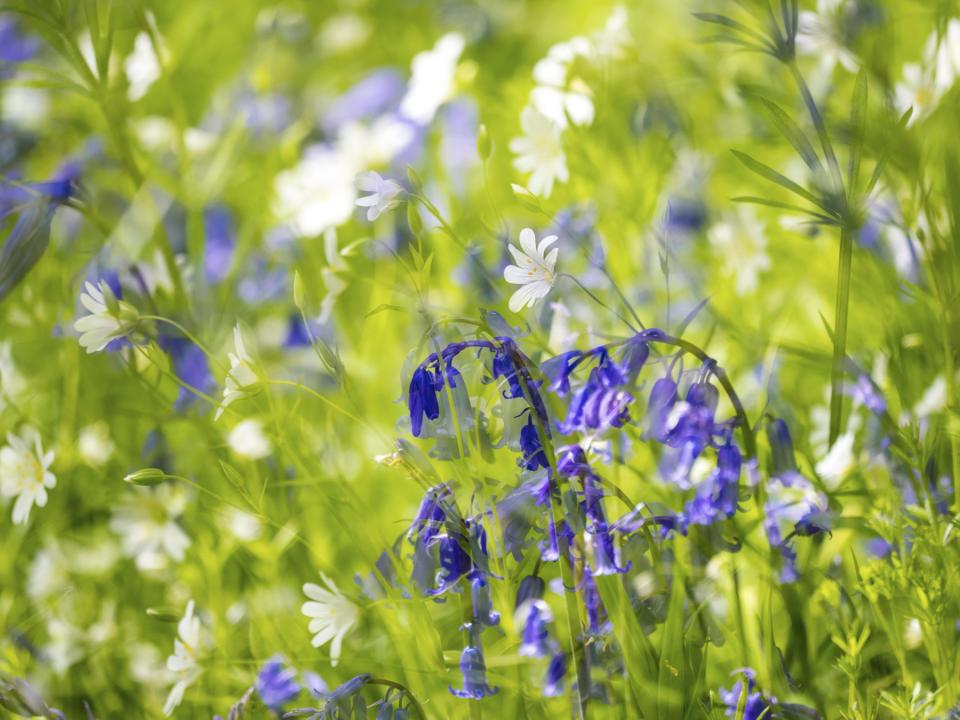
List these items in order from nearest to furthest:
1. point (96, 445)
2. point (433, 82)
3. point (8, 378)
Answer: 1. point (8, 378)
2. point (96, 445)
3. point (433, 82)

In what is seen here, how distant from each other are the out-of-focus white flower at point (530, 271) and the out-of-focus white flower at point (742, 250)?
2.88ft

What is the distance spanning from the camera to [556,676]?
836mm

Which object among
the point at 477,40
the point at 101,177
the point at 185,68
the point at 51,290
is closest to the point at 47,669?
the point at 51,290

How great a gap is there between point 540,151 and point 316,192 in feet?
3.28

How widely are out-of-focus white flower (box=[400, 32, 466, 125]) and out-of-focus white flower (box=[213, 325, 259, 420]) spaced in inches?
44.7

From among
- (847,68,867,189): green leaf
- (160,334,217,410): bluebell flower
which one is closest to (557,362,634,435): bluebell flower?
(847,68,867,189): green leaf

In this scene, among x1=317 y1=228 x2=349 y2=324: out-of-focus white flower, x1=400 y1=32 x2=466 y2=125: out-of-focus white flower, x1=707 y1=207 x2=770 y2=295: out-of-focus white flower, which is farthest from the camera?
x1=400 y1=32 x2=466 y2=125: out-of-focus white flower

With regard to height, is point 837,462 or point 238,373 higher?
point 238,373

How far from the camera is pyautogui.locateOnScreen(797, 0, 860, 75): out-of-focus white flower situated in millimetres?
1274

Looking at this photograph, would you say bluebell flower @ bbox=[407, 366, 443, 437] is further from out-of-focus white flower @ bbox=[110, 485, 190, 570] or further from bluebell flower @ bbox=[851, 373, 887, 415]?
out-of-focus white flower @ bbox=[110, 485, 190, 570]

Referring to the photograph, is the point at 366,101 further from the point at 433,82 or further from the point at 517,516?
the point at 517,516

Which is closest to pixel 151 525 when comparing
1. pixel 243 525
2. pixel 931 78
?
pixel 243 525

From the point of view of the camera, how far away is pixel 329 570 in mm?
1106

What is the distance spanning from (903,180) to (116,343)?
1.13 meters
